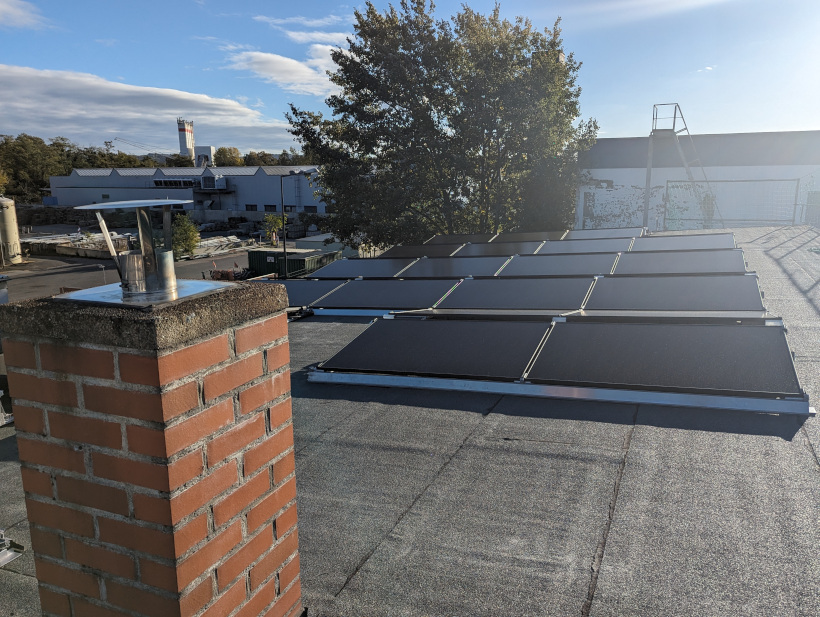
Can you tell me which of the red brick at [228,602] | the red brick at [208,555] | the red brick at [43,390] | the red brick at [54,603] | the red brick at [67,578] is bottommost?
the red brick at [54,603]

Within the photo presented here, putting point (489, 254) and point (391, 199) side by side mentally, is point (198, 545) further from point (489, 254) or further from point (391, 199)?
point (391, 199)

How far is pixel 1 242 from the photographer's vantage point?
5084cm

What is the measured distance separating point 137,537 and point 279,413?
67 cm

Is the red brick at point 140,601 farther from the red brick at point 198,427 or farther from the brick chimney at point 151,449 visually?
the red brick at point 198,427

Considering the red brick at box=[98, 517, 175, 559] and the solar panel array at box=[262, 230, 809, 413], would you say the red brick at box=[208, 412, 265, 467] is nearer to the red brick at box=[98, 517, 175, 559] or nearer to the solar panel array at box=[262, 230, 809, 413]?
the red brick at box=[98, 517, 175, 559]

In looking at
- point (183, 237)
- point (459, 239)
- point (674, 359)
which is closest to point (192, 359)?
point (674, 359)

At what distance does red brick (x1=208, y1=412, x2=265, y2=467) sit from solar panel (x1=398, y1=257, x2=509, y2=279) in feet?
26.7

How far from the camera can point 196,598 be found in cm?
197

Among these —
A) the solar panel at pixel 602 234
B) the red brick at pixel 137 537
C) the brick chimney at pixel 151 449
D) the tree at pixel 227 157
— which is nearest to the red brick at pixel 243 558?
the brick chimney at pixel 151 449

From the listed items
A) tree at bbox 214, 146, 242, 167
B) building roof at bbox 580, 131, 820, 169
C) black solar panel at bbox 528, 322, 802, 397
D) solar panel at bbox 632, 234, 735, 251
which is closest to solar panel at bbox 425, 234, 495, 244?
solar panel at bbox 632, 234, 735, 251

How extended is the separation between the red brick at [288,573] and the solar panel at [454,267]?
799 centimetres

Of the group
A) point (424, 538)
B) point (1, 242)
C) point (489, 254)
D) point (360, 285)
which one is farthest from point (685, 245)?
point (1, 242)

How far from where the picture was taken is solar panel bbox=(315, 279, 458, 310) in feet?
28.9

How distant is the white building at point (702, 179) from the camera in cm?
A: 3531
